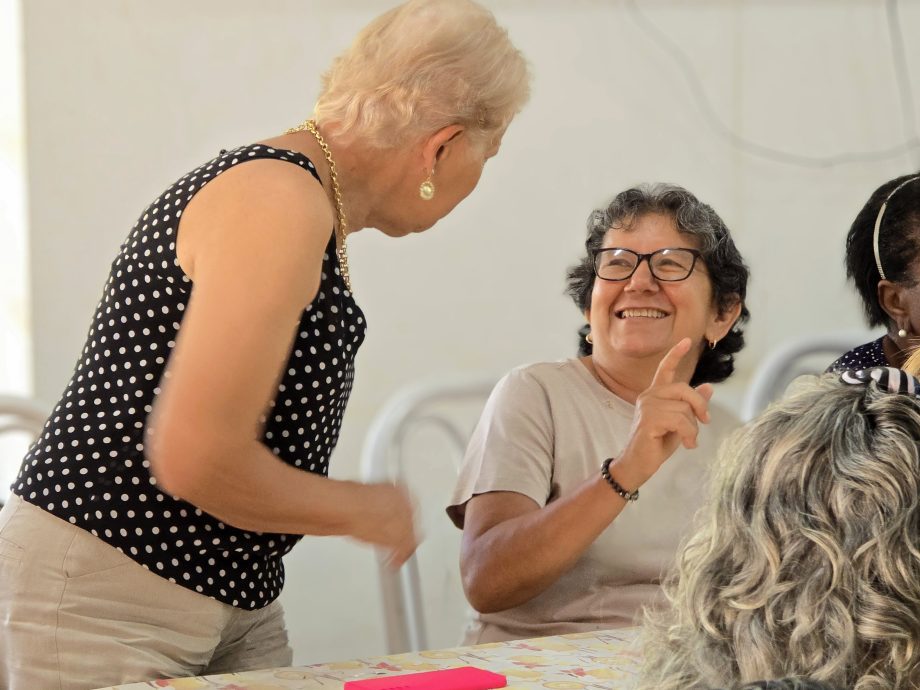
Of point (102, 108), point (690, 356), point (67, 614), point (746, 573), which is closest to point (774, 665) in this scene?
point (746, 573)

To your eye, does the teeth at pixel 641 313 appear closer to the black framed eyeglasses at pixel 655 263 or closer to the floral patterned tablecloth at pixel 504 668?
the black framed eyeglasses at pixel 655 263

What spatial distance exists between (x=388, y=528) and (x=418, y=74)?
484 millimetres

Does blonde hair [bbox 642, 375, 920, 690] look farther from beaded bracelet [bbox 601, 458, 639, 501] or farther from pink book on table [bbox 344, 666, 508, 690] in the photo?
beaded bracelet [bbox 601, 458, 639, 501]

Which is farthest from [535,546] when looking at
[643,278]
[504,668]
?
Answer: [643,278]

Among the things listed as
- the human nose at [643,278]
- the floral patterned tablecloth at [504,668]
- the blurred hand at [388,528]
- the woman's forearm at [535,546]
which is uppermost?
the human nose at [643,278]

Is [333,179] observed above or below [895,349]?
above

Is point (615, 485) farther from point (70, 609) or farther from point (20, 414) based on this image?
point (20, 414)

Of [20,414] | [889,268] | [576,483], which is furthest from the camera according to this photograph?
[20,414]

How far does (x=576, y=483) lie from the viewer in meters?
1.72

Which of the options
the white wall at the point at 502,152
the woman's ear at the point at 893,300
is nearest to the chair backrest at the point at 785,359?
the white wall at the point at 502,152

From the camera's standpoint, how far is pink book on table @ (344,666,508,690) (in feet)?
3.65

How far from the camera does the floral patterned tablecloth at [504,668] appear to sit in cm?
114

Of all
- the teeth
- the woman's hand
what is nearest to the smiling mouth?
the teeth

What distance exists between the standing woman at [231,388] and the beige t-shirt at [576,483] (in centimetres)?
42
